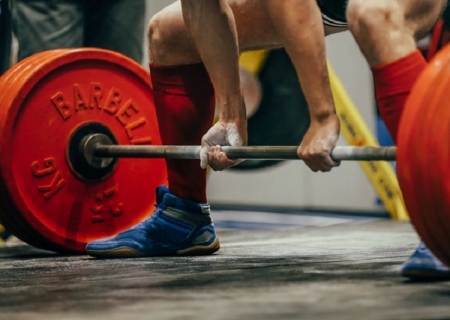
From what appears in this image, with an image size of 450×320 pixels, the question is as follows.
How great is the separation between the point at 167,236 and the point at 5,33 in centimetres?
92

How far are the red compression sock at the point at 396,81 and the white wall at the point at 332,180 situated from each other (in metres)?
2.60

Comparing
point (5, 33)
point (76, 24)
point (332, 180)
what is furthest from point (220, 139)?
point (332, 180)

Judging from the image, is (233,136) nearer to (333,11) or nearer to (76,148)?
(333,11)

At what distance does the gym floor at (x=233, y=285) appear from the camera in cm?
104

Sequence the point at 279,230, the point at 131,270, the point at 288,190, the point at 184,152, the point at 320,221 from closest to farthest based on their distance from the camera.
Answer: the point at 131,270, the point at 184,152, the point at 279,230, the point at 320,221, the point at 288,190

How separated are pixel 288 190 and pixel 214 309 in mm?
3265

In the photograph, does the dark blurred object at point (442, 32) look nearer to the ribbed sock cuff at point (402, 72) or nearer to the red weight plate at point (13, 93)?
the ribbed sock cuff at point (402, 72)

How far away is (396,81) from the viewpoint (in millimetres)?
1321

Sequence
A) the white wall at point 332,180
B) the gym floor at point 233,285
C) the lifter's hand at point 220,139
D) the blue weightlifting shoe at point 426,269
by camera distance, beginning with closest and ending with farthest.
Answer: the gym floor at point 233,285, the blue weightlifting shoe at point 426,269, the lifter's hand at point 220,139, the white wall at point 332,180

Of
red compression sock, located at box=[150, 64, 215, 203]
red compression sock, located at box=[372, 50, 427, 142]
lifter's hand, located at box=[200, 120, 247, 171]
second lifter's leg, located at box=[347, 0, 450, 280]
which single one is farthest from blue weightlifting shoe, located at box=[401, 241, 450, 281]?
red compression sock, located at box=[150, 64, 215, 203]

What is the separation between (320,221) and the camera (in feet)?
11.0

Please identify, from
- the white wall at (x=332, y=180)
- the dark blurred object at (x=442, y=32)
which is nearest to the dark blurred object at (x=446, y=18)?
the dark blurred object at (x=442, y=32)

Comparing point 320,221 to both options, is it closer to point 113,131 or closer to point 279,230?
point 279,230

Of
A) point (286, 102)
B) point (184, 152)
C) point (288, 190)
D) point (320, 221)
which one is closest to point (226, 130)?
point (184, 152)
